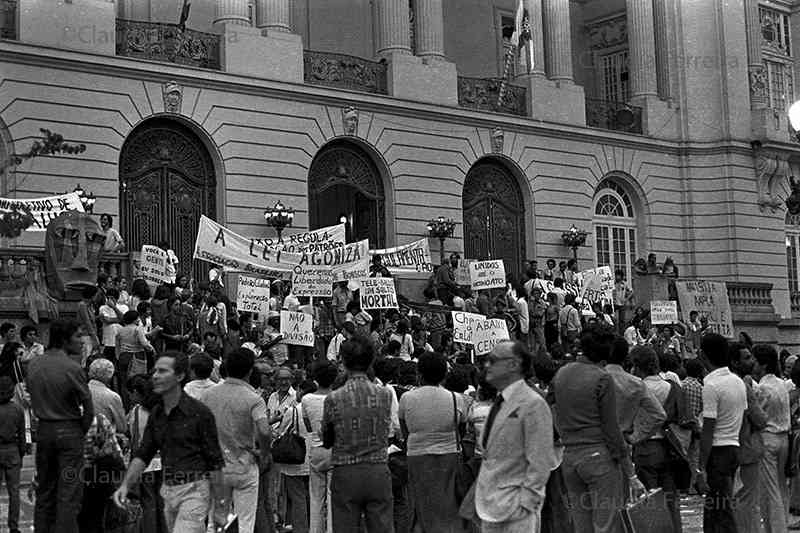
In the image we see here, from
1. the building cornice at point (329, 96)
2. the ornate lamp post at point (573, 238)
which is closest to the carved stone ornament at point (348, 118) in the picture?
the building cornice at point (329, 96)

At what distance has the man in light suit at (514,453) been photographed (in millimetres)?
7707

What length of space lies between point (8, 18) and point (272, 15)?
6.63 m

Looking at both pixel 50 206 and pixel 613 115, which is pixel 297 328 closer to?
pixel 50 206

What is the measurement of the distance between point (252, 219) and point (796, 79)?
77.2ft

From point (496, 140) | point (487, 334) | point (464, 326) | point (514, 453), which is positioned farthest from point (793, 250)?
point (514, 453)

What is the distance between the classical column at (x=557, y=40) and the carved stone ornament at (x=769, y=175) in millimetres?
7824

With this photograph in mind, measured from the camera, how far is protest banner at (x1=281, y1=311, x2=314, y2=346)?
21.0 metres

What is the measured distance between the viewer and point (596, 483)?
9.08 metres

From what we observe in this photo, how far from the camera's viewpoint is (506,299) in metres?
27.2

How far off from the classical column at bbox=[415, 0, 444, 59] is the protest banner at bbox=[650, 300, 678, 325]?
909 cm

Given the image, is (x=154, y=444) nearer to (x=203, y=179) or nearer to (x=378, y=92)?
(x=203, y=179)

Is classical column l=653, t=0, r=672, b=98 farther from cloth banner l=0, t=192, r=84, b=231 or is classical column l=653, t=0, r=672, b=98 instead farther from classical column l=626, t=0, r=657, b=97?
cloth banner l=0, t=192, r=84, b=231

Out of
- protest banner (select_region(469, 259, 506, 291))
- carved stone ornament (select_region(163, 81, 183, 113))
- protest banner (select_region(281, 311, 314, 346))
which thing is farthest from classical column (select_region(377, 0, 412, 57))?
protest banner (select_region(281, 311, 314, 346))

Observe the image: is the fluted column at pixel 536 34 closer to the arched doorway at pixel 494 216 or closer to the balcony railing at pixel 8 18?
the arched doorway at pixel 494 216
